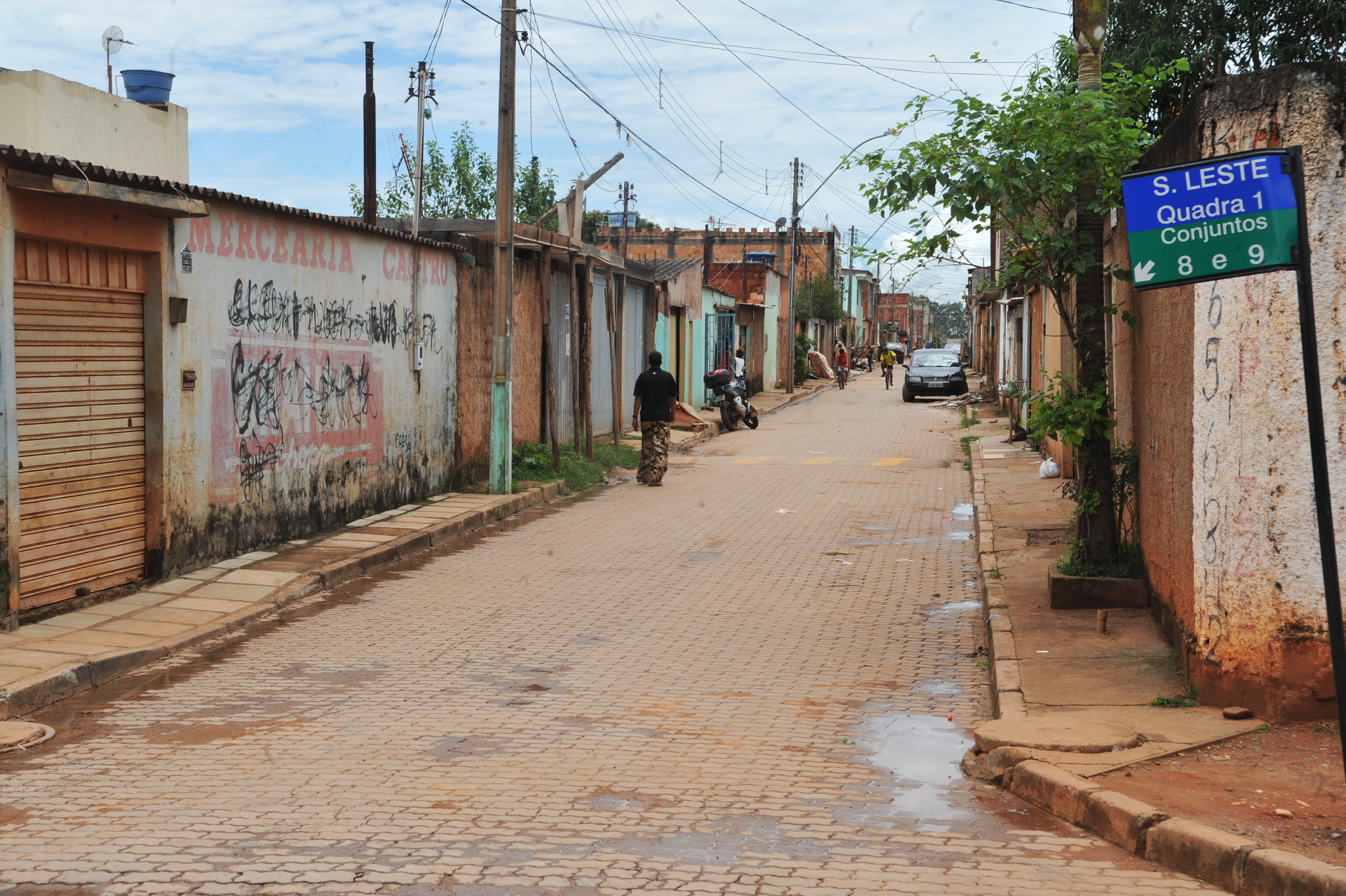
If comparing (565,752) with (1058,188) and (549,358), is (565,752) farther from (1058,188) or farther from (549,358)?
(549,358)

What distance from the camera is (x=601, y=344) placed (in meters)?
22.2

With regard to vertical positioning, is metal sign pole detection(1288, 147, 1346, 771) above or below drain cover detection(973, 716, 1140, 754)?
above

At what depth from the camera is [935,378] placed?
3722cm

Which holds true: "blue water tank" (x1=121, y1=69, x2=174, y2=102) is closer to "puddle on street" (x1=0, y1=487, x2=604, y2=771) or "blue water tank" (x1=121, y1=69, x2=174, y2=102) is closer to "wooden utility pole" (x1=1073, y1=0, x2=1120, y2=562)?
"puddle on street" (x1=0, y1=487, x2=604, y2=771)

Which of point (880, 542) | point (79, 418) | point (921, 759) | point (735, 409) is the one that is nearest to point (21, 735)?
point (79, 418)

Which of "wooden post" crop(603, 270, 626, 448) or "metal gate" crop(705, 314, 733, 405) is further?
"metal gate" crop(705, 314, 733, 405)

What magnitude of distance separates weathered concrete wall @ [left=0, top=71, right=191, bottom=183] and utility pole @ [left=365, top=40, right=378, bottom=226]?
7.14 metres

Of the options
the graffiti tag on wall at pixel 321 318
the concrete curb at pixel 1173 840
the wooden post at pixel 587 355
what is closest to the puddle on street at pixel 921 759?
the concrete curb at pixel 1173 840

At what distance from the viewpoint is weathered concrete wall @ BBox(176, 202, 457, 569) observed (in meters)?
10.1

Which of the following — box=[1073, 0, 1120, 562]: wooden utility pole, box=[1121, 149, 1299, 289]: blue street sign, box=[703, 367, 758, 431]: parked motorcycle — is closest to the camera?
box=[1121, 149, 1299, 289]: blue street sign

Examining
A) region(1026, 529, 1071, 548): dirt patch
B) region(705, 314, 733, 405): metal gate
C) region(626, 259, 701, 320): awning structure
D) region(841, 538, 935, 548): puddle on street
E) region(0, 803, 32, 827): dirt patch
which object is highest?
region(626, 259, 701, 320): awning structure

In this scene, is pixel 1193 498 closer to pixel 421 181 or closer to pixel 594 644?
pixel 594 644

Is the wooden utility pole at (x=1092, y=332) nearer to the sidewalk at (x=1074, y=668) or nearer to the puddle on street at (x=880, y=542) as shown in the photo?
the sidewalk at (x=1074, y=668)

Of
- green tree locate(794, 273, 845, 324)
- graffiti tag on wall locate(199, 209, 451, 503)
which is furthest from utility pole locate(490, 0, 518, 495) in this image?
green tree locate(794, 273, 845, 324)
